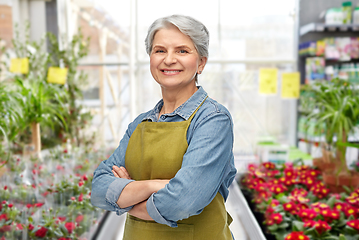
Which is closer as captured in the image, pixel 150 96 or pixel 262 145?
pixel 262 145

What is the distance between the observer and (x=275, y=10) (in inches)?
146

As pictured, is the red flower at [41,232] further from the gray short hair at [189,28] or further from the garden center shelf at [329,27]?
the garden center shelf at [329,27]

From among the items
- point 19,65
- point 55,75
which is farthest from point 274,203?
point 19,65

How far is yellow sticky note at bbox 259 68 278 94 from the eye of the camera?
11.0ft

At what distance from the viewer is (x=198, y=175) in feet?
2.46

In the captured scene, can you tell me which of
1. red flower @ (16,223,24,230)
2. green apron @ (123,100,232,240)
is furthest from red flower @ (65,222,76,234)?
green apron @ (123,100,232,240)

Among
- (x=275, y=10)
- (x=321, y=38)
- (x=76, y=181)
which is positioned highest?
(x=275, y=10)

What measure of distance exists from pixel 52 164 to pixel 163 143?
1521 millimetres

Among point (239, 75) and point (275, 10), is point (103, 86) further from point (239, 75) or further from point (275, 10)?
point (275, 10)

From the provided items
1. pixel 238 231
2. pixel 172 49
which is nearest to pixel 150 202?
pixel 172 49

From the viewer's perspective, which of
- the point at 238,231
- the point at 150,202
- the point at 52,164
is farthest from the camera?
the point at 52,164

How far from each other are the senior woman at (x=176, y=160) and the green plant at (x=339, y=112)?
1.40 meters

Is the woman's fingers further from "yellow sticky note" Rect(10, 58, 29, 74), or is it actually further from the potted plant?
"yellow sticky note" Rect(10, 58, 29, 74)

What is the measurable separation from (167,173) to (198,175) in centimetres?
11
